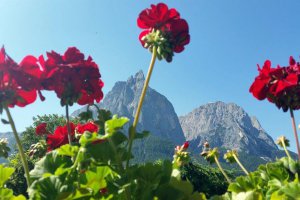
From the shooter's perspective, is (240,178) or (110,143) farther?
(240,178)

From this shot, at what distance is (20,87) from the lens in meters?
2.31

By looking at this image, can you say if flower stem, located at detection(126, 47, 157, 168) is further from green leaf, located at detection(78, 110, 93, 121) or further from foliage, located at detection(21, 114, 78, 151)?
foliage, located at detection(21, 114, 78, 151)

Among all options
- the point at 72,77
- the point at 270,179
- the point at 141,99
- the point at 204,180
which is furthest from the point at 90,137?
the point at 204,180

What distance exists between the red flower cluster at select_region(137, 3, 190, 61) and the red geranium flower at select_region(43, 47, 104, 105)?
0.39 m

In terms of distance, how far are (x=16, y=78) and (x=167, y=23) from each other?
96 centimetres

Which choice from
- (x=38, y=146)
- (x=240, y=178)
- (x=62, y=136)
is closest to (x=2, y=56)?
(x=62, y=136)

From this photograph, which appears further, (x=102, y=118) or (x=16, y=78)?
(x=16, y=78)

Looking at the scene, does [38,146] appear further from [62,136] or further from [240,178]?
[240,178]

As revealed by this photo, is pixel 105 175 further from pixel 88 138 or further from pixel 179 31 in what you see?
pixel 179 31

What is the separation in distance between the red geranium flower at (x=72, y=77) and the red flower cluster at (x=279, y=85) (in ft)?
4.25

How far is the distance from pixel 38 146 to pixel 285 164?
6.02 feet

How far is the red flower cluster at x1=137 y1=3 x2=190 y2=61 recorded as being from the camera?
258cm

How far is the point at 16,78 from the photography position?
227 centimetres

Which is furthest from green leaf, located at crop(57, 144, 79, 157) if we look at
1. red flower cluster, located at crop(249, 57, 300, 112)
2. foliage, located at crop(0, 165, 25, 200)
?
red flower cluster, located at crop(249, 57, 300, 112)
